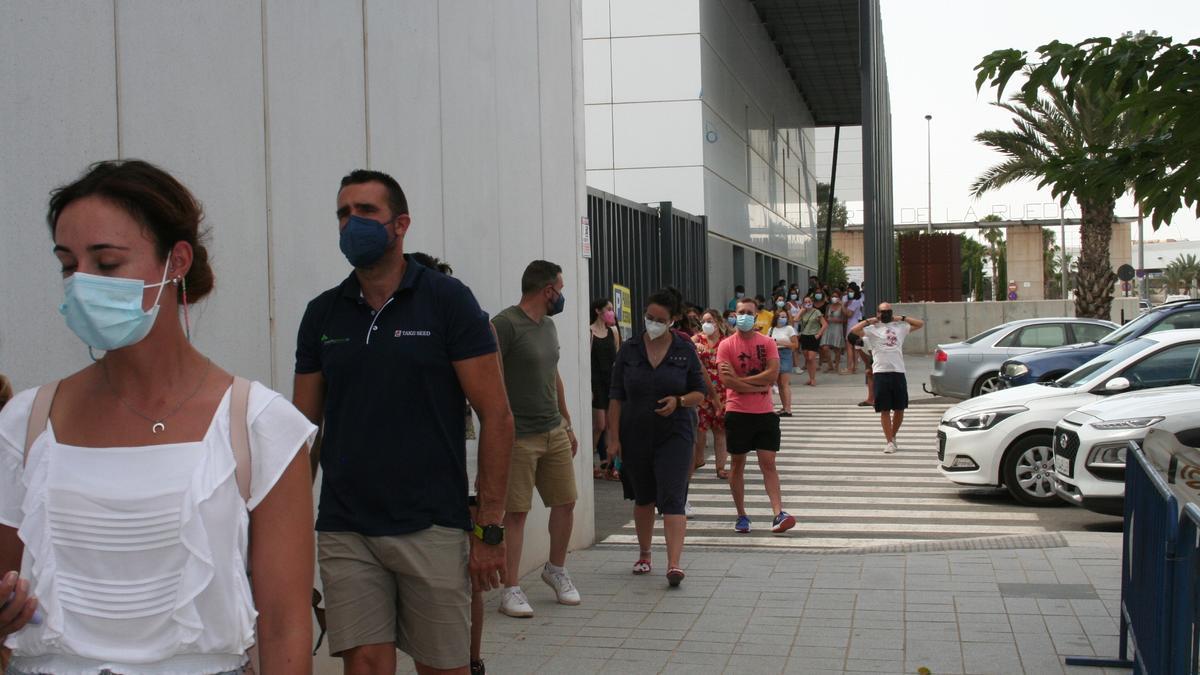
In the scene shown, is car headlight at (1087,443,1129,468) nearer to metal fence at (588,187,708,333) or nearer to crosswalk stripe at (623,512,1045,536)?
crosswalk stripe at (623,512,1045,536)

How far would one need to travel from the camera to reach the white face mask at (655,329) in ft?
27.1

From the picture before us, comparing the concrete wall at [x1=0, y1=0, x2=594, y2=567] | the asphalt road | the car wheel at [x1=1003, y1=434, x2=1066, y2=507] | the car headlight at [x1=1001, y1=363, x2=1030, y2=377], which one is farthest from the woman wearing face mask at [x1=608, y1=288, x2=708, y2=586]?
the car headlight at [x1=1001, y1=363, x2=1030, y2=377]

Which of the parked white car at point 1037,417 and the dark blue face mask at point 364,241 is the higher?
the dark blue face mask at point 364,241

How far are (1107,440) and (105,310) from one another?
945cm

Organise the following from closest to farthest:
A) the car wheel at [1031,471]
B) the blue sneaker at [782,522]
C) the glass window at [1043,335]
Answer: the blue sneaker at [782,522], the car wheel at [1031,471], the glass window at [1043,335]

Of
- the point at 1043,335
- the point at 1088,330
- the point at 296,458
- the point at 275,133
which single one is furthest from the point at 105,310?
the point at 1088,330

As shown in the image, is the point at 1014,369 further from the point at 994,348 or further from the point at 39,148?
the point at 39,148

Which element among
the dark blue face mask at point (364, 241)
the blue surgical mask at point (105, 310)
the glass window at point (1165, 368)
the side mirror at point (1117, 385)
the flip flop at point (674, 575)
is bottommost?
the flip flop at point (674, 575)

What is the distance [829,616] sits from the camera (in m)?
7.16

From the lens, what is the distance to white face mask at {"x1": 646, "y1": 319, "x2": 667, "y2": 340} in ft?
27.1

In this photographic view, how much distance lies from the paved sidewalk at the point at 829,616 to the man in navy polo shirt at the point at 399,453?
6.94 feet

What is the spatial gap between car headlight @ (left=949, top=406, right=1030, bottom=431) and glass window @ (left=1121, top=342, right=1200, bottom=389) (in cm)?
106

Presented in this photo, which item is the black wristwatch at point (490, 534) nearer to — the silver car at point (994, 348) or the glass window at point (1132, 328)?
the glass window at point (1132, 328)

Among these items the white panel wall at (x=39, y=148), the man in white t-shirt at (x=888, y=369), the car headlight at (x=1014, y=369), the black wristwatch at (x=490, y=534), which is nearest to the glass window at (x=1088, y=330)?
the car headlight at (x=1014, y=369)
